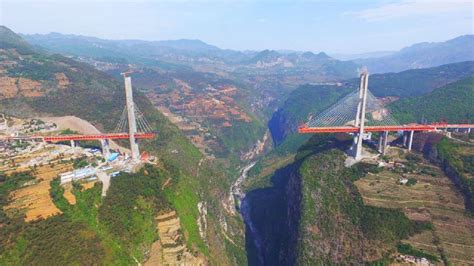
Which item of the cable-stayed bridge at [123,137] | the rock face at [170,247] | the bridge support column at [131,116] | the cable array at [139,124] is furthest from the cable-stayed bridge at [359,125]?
the cable array at [139,124]

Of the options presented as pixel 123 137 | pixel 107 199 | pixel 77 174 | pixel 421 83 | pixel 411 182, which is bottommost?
pixel 411 182

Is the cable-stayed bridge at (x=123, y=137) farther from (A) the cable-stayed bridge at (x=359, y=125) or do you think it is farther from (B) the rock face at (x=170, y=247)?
(A) the cable-stayed bridge at (x=359, y=125)

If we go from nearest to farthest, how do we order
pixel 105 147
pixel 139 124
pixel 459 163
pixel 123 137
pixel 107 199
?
pixel 107 199 → pixel 459 163 → pixel 105 147 → pixel 123 137 → pixel 139 124

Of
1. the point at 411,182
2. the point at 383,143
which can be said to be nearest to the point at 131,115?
the point at 411,182

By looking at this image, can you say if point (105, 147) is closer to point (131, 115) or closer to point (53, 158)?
point (131, 115)

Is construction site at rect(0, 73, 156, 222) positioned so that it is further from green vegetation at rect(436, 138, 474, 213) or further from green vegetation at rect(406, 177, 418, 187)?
green vegetation at rect(436, 138, 474, 213)

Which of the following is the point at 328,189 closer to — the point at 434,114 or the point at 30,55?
the point at 434,114
